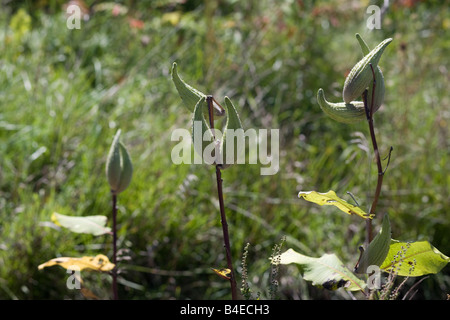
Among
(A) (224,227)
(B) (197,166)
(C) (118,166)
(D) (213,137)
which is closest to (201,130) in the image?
(D) (213,137)

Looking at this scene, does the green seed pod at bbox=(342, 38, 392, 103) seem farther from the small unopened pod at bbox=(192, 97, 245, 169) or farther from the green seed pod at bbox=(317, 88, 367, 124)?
the small unopened pod at bbox=(192, 97, 245, 169)

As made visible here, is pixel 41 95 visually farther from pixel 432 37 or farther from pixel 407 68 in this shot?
pixel 432 37

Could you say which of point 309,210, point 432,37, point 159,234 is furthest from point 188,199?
point 432,37

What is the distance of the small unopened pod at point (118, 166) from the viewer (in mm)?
1013

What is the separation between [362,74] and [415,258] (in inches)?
12.9

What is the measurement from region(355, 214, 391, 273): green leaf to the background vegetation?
0.39m

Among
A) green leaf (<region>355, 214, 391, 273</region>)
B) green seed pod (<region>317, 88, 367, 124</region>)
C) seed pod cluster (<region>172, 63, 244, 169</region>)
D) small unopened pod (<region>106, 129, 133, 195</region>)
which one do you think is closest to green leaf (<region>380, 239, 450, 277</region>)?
green leaf (<region>355, 214, 391, 273</region>)

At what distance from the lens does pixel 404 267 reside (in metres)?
0.89

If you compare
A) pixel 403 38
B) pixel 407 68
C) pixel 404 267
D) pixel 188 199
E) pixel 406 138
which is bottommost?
pixel 404 267

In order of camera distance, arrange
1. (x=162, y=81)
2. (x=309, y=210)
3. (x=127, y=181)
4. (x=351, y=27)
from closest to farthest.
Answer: (x=127, y=181)
(x=309, y=210)
(x=162, y=81)
(x=351, y=27)

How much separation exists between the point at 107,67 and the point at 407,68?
196cm

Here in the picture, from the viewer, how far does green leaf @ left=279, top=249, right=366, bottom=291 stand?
85cm

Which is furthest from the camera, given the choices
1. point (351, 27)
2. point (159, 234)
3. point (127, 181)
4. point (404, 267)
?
point (351, 27)

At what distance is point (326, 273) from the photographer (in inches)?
34.5
